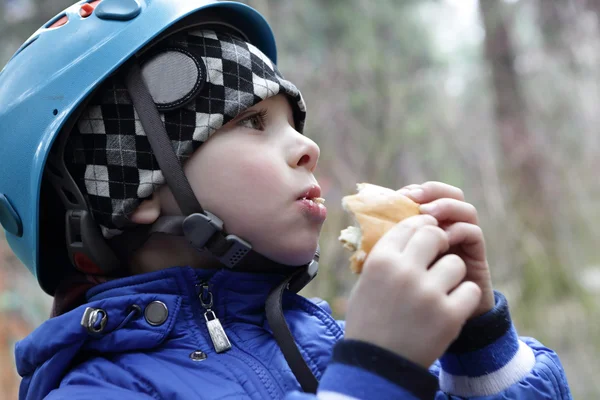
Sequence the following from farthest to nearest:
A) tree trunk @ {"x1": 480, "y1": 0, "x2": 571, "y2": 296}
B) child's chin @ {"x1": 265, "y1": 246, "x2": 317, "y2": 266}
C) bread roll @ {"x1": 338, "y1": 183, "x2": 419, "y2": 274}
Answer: tree trunk @ {"x1": 480, "y1": 0, "x2": 571, "y2": 296} < child's chin @ {"x1": 265, "y1": 246, "x2": 317, "y2": 266} < bread roll @ {"x1": 338, "y1": 183, "x2": 419, "y2": 274}

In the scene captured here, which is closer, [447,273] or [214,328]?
[447,273]

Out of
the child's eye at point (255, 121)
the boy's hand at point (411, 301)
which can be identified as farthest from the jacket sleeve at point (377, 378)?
the child's eye at point (255, 121)

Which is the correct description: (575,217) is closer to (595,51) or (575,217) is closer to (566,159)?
(566,159)

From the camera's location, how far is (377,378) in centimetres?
88

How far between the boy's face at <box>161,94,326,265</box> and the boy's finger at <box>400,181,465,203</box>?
22 centimetres

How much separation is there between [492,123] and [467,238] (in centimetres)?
437

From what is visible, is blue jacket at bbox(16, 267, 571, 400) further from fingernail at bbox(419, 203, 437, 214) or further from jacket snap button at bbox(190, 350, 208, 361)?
fingernail at bbox(419, 203, 437, 214)

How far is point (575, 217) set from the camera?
4961mm

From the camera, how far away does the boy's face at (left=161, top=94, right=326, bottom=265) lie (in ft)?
4.21

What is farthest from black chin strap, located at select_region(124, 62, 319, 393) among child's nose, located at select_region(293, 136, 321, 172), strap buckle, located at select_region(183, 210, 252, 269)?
child's nose, located at select_region(293, 136, 321, 172)

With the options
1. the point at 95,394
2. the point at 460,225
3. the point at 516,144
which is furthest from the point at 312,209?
the point at 516,144

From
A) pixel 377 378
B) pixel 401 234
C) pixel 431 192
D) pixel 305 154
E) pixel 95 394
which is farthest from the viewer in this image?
pixel 305 154

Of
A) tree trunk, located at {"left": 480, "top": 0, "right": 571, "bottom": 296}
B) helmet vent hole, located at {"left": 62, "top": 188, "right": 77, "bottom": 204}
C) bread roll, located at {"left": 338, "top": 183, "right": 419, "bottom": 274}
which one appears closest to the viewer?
bread roll, located at {"left": 338, "top": 183, "right": 419, "bottom": 274}

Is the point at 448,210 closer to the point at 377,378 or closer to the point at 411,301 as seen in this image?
the point at 411,301
